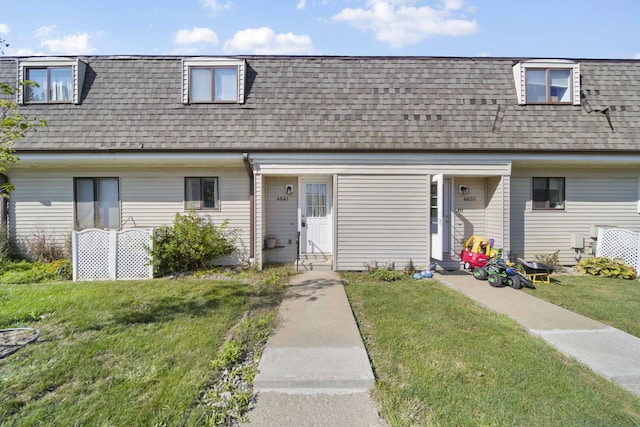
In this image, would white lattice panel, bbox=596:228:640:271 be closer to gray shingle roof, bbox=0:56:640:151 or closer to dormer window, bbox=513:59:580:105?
gray shingle roof, bbox=0:56:640:151

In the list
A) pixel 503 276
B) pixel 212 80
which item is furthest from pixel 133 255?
pixel 503 276

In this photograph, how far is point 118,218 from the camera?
8227 mm

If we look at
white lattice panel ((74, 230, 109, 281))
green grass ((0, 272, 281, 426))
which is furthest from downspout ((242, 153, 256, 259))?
white lattice panel ((74, 230, 109, 281))

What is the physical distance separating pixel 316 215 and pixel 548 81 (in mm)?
7424

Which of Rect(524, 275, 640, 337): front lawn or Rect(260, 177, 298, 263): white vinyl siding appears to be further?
Rect(260, 177, 298, 263): white vinyl siding

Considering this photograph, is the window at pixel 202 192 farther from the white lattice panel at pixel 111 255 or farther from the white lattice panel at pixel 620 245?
the white lattice panel at pixel 620 245

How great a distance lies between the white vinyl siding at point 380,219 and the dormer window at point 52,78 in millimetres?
7905

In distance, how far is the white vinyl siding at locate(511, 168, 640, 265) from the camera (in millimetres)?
8086

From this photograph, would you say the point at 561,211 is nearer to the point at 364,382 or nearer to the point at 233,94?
the point at 364,382

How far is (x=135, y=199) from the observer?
819cm

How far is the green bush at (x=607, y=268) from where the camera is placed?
707 cm

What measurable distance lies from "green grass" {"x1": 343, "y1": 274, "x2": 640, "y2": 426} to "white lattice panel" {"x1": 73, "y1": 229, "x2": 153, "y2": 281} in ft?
17.7

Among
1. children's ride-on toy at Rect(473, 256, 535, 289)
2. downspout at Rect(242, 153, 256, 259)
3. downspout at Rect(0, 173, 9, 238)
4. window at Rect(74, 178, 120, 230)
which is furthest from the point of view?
window at Rect(74, 178, 120, 230)

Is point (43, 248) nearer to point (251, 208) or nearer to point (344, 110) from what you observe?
point (251, 208)
